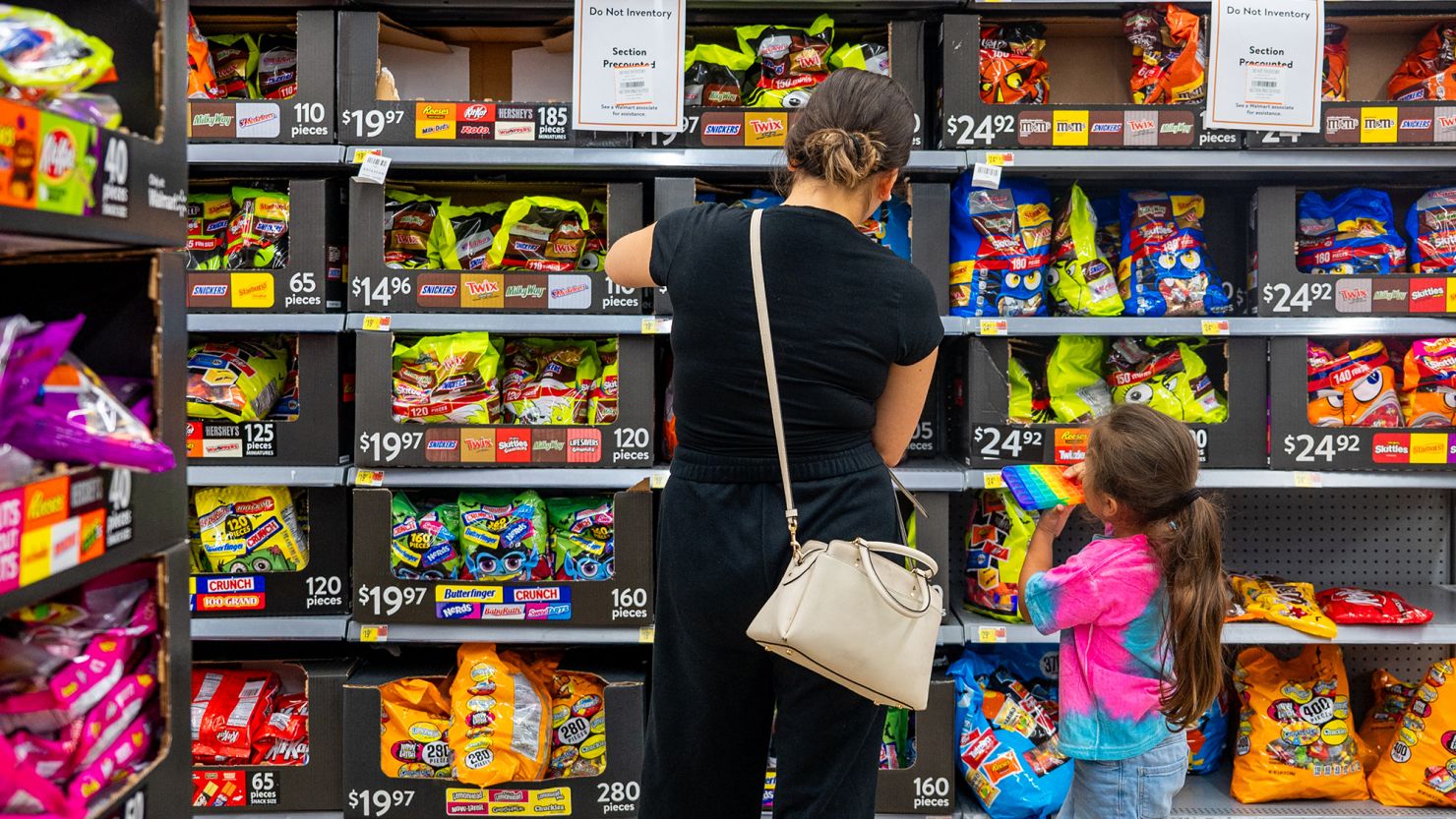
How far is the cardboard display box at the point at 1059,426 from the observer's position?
8.43 ft

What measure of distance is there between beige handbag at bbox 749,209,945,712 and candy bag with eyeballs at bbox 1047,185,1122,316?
1474 millimetres

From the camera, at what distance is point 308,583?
8.48 feet

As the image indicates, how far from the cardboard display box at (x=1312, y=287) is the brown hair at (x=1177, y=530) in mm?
958

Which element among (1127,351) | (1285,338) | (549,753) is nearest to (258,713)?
(549,753)

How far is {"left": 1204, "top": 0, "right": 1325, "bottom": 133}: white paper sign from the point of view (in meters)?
2.49

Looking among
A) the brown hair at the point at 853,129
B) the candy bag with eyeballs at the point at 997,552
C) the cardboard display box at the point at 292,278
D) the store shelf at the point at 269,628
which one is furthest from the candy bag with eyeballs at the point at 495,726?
the brown hair at the point at 853,129

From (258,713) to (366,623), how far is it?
0.43m

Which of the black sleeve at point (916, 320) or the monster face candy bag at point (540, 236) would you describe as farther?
the monster face candy bag at point (540, 236)

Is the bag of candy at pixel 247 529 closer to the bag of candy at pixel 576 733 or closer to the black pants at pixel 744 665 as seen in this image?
the bag of candy at pixel 576 733

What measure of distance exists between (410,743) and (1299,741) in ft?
7.59

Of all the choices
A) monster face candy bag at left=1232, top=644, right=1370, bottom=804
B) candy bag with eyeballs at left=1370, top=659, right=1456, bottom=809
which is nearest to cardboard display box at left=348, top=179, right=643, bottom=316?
monster face candy bag at left=1232, top=644, right=1370, bottom=804

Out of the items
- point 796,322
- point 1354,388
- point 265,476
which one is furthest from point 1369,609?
point 265,476

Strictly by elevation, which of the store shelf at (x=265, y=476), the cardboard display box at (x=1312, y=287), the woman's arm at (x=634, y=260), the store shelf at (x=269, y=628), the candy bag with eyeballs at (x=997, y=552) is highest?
the cardboard display box at (x=1312, y=287)

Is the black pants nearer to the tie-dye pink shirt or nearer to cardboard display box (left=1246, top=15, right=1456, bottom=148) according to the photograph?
the tie-dye pink shirt
